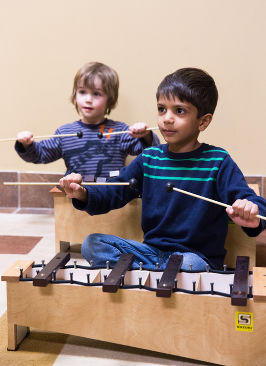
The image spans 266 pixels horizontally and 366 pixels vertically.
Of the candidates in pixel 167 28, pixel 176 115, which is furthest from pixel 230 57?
pixel 176 115

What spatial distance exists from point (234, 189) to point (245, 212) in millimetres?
180

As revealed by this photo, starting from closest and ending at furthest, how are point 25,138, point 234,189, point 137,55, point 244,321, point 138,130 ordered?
point 244,321, point 234,189, point 138,130, point 25,138, point 137,55

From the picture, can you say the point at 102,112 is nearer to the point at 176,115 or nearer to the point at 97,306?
the point at 176,115

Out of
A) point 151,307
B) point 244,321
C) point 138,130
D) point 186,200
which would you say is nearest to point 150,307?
point 151,307

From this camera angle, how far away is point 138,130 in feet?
7.37

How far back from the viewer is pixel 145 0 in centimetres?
256

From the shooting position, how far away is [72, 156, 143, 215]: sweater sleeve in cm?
171

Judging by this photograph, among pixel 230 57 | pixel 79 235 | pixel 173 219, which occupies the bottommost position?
pixel 79 235

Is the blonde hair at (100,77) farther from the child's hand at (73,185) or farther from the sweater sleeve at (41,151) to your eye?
the child's hand at (73,185)

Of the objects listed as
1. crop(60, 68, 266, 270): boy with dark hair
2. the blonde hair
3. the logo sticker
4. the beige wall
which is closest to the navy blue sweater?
crop(60, 68, 266, 270): boy with dark hair

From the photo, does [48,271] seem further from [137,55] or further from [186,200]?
[137,55]

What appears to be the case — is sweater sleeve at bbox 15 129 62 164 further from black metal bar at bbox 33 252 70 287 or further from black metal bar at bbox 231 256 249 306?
black metal bar at bbox 231 256 249 306

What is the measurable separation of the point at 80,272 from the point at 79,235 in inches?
25.6

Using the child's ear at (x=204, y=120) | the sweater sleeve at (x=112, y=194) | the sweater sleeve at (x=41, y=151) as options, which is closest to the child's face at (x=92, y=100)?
the sweater sleeve at (x=41, y=151)
